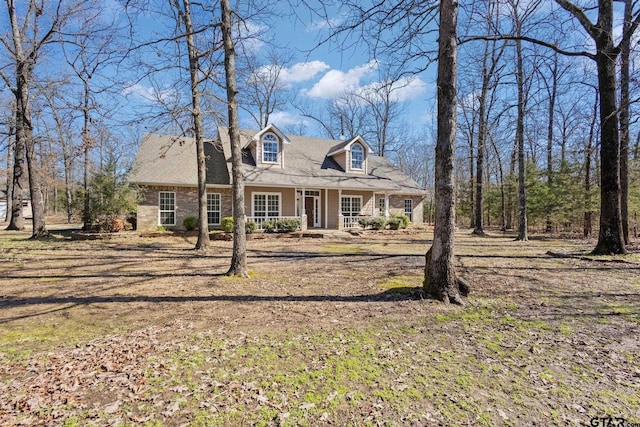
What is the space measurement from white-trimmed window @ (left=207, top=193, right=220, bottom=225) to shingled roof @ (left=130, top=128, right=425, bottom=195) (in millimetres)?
992

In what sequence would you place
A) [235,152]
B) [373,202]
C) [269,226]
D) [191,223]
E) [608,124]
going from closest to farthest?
[235,152]
[608,124]
[191,223]
[269,226]
[373,202]

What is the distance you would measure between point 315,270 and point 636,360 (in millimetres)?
5748

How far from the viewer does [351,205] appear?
19.9 m

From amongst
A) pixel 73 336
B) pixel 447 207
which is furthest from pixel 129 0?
pixel 447 207

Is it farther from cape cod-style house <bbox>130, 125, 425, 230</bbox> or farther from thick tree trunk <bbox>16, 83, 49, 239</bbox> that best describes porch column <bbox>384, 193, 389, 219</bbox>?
thick tree trunk <bbox>16, 83, 49, 239</bbox>

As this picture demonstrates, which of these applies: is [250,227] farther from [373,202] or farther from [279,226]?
[373,202]

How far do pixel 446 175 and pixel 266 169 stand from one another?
14.2 metres

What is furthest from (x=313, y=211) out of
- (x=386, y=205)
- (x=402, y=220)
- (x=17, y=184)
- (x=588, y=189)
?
(x=17, y=184)

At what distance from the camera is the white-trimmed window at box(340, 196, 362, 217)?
19766mm

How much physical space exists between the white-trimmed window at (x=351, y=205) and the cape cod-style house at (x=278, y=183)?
0.22 ft

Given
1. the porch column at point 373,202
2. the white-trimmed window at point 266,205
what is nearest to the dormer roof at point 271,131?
the white-trimmed window at point 266,205

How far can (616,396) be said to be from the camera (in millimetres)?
2568

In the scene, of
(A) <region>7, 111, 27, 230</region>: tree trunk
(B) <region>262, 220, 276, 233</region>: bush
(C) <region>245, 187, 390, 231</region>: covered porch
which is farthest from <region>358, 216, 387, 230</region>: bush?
(A) <region>7, 111, 27, 230</region>: tree trunk

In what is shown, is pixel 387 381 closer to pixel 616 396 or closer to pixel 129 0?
pixel 616 396
